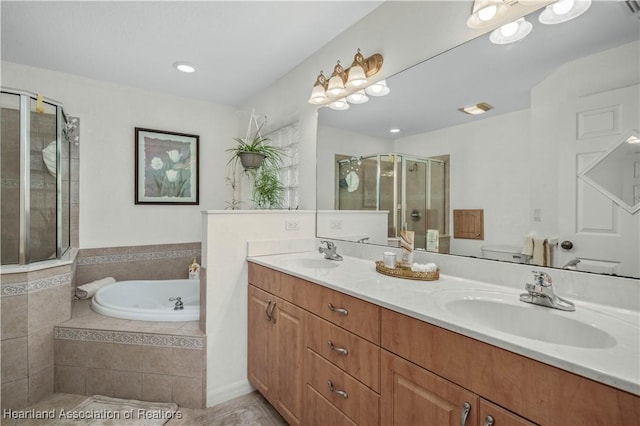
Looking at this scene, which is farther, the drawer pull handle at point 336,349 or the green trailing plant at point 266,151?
Answer: the green trailing plant at point 266,151

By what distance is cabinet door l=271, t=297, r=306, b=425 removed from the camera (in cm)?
149

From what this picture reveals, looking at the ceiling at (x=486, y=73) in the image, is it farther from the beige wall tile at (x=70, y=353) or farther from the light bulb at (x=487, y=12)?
the beige wall tile at (x=70, y=353)

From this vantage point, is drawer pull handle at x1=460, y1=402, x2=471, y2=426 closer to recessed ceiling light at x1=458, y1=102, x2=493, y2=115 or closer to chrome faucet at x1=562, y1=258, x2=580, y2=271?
chrome faucet at x1=562, y1=258, x2=580, y2=271

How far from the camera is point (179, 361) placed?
6.17 feet

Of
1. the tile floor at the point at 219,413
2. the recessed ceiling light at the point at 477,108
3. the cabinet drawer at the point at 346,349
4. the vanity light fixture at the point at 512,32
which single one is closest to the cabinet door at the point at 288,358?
the cabinet drawer at the point at 346,349

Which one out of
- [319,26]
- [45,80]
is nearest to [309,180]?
[319,26]

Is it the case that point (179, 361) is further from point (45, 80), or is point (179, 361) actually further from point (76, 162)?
point (45, 80)

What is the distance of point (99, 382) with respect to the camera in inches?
77.6

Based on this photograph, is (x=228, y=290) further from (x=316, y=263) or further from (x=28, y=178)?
(x=28, y=178)

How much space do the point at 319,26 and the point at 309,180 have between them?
1.09 meters

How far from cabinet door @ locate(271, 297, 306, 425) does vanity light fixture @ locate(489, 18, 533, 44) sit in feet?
4.95

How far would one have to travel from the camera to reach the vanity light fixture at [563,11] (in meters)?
1.06

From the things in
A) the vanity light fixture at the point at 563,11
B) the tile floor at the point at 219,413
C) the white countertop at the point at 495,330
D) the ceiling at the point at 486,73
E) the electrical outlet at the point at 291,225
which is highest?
the vanity light fixture at the point at 563,11

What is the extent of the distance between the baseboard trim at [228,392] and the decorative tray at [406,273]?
4.10ft
